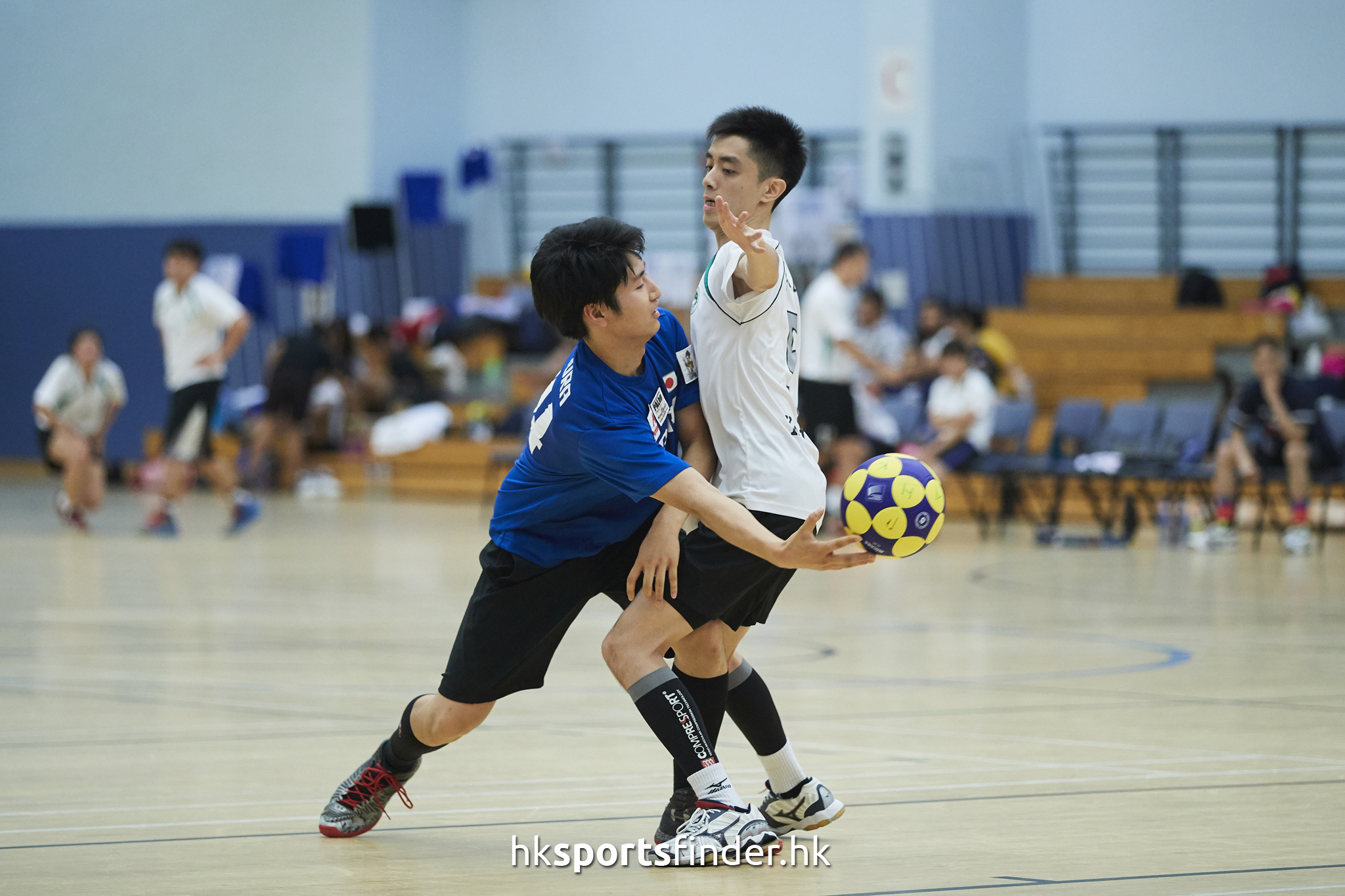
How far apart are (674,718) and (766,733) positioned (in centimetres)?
33

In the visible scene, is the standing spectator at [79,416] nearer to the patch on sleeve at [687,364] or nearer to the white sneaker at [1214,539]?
the white sneaker at [1214,539]

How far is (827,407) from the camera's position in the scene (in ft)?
35.4

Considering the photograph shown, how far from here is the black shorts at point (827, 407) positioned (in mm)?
10617

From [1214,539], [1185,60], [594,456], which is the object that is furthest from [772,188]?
[1185,60]

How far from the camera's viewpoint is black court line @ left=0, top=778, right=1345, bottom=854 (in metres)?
3.48

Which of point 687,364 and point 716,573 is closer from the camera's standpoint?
point 716,573

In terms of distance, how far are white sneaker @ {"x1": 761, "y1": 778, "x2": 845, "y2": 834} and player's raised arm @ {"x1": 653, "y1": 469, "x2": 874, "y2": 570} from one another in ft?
1.95

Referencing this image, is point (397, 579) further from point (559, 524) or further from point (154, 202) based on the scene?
point (154, 202)

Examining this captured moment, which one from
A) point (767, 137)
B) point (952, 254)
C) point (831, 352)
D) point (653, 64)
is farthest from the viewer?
point (653, 64)

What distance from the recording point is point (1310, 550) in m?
11.5

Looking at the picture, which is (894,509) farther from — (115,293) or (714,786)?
(115,293)

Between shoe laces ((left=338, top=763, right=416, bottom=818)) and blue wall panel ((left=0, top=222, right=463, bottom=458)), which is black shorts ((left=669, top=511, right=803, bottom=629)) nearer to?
shoe laces ((left=338, top=763, right=416, bottom=818))

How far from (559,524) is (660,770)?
109 centimetres

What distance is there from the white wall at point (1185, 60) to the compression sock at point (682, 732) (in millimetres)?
17029
